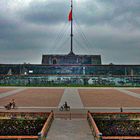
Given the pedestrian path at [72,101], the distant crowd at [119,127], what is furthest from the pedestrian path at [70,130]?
the pedestrian path at [72,101]

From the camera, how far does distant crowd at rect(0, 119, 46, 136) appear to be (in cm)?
1200

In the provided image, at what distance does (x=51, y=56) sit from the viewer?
4659 cm

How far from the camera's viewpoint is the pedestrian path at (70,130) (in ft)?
31.8

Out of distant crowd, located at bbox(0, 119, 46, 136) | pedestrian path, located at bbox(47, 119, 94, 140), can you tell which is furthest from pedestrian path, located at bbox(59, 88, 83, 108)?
pedestrian path, located at bbox(47, 119, 94, 140)

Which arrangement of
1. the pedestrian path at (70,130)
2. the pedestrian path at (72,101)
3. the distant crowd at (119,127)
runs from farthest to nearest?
the pedestrian path at (72,101) → the distant crowd at (119,127) → the pedestrian path at (70,130)

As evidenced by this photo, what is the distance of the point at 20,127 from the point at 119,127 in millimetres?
5073

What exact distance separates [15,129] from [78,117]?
11.6 ft

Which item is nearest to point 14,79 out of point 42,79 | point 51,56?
point 42,79

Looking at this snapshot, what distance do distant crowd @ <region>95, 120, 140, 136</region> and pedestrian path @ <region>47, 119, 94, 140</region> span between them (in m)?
0.95

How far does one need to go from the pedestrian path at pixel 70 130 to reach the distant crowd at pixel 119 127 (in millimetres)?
951

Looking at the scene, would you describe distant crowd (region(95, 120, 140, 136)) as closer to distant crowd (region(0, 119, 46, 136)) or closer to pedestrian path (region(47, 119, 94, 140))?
pedestrian path (region(47, 119, 94, 140))

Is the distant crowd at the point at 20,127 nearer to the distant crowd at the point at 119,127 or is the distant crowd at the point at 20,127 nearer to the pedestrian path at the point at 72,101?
the distant crowd at the point at 119,127

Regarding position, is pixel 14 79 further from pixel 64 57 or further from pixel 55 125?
pixel 55 125

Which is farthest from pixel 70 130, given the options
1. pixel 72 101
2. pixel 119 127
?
pixel 72 101
